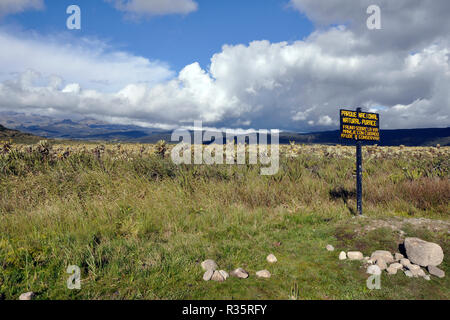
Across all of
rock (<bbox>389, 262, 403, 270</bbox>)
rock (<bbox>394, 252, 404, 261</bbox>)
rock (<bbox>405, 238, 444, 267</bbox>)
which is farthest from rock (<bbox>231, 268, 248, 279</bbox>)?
rock (<bbox>405, 238, 444, 267</bbox>)

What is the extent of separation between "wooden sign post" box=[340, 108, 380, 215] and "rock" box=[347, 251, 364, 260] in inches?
106

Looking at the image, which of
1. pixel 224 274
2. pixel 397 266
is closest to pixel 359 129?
pixel 397 266

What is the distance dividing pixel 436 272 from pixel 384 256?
662mm

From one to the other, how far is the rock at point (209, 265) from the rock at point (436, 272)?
318cm

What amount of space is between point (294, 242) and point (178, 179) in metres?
4.53

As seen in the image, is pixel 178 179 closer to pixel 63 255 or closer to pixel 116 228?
pixel 116 228

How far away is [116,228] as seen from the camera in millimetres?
5574

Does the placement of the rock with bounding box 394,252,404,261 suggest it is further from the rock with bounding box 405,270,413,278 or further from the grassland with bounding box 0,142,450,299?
the rock with bounding box 405,270,413,278

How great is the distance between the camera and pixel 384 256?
425cm

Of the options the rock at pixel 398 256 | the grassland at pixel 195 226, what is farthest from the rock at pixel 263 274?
the rock at pixel 398 256

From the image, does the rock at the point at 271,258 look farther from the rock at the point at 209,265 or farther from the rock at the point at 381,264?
the rock at the point at 381,264

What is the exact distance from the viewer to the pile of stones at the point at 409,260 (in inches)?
151
